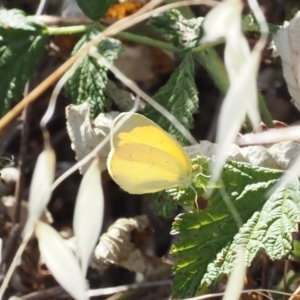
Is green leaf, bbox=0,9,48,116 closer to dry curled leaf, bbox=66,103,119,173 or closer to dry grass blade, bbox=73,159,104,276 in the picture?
dry curled leaf, bbox=66,103,119,173

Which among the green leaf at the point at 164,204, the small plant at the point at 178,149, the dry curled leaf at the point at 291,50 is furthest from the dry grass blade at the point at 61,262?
the dry curled leaf at the point at 291,50

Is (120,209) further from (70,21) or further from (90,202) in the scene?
(90,202)

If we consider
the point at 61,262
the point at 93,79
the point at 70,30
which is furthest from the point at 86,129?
the point at 61,262

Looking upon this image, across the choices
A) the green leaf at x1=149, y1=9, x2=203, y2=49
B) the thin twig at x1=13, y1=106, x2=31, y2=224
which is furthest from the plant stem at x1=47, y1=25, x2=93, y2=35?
the thin twig at x1=13, y1=106, x2=31, y2=224

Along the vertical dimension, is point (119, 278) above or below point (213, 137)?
below

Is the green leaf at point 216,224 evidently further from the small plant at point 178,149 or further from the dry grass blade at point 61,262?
the dry grass blade at point 61,262

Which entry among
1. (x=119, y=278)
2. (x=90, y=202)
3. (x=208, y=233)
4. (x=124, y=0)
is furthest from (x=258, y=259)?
(x=124, y=0)
